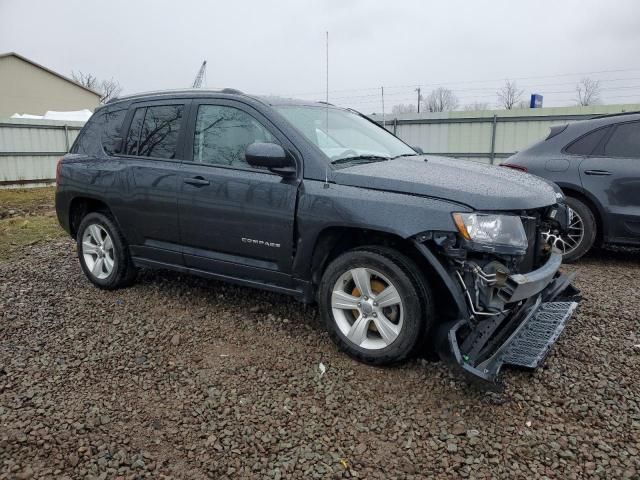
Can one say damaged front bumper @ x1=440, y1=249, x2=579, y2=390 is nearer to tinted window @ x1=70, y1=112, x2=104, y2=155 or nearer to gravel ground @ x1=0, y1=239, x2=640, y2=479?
gravel ground @ x1=0, y1=239, x2=640, y2=479

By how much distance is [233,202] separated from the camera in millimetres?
3789

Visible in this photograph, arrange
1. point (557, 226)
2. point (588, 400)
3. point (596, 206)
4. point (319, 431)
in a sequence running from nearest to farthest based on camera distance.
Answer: point (319, 431)
point (588, 400)
point (557, 226)
point (596, 206)

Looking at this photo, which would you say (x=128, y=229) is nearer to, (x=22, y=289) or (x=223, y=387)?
(x=22, y=289)

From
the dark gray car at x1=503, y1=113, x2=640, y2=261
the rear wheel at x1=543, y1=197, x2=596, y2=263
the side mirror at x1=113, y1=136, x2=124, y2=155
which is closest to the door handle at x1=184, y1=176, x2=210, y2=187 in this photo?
the side mirror at x1=113, y1=136, x2=124, y2=155

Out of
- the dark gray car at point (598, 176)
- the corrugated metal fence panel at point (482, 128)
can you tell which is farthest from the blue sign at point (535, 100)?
the dark gray car at point (598, 176)

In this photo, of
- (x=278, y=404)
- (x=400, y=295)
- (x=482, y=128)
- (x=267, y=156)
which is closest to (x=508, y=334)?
(x=400, y=295)

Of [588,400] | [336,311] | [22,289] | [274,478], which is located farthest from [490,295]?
[22,289]

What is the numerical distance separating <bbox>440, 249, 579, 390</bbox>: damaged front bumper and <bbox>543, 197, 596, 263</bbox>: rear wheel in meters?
2.44

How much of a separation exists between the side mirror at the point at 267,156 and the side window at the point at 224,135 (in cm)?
27

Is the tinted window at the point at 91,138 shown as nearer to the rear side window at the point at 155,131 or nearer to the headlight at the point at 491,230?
the rear side window at the point at 155,131

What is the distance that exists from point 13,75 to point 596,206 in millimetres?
33043

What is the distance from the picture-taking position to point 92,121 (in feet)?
16.4

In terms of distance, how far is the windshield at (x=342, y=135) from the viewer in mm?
3760

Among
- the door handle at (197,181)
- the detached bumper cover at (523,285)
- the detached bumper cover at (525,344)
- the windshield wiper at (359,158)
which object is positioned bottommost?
the detached bumper cover at (525,344)
